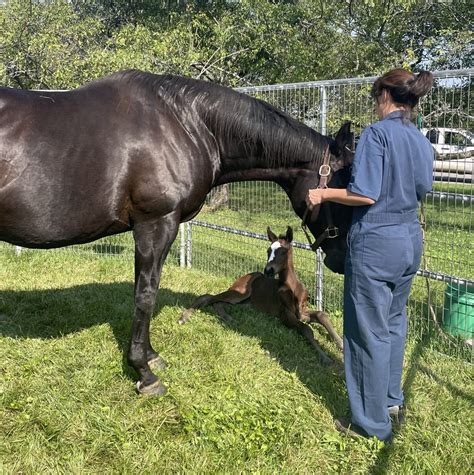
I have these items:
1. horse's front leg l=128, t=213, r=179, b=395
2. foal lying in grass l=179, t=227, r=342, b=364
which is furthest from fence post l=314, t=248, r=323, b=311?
horse's front leg l=128, t=213, r=179, b=395

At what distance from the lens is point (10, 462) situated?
2611 mm

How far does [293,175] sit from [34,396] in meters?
2.35

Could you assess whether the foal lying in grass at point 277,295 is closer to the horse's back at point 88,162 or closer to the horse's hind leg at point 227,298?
the horse's hind leg at point 227,298

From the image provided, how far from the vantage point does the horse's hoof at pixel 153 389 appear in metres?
3.32

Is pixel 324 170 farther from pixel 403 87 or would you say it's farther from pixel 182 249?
pixel 182 249

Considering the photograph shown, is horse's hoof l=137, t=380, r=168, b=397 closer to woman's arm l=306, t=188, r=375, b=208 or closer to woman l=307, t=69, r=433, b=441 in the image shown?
woman l=307, t=69, r=433, b=441

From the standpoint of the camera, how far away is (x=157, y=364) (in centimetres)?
369

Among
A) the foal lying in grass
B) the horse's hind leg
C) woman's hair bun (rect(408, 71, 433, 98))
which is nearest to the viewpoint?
woman's hair bun (rect(408, 71, 433, 98))

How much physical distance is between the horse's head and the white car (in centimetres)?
119

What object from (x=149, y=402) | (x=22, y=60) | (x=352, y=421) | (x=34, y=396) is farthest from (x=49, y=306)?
(x=22, y=60)

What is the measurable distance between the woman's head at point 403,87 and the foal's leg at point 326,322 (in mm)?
2358

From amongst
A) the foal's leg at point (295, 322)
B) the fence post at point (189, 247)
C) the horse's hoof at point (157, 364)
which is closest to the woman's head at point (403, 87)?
the foal's leg at point (295, 322)

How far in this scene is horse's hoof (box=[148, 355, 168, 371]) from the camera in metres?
3.68

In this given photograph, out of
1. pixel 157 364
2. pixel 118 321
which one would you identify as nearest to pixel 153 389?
pixel 157 364
